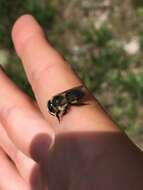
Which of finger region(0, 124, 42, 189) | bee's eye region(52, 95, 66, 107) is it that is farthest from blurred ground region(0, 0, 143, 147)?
bee's eye region(52, 95, 66, 107)

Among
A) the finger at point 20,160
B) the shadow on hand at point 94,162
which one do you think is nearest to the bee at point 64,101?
the shadow on hand at point 94,162

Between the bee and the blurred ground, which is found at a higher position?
the bee

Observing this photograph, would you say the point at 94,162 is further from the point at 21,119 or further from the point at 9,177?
the point at 9,177

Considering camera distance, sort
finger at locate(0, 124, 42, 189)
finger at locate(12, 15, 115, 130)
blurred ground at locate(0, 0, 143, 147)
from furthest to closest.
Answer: blurred ground at locate(0, 0, 143, 147) → finger at locate(0, 124, 42, 189) → finger at locate(12, 15, 115, 130)

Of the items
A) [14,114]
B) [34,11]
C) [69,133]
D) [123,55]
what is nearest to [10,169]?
[14,114]

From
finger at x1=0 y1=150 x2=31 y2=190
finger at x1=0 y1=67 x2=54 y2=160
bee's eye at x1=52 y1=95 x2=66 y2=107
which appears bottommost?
finger at x1=0 y1=150 x2=31 y2=190

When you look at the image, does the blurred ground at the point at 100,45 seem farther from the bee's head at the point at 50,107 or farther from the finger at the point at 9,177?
the bee's head at the point at 50,107

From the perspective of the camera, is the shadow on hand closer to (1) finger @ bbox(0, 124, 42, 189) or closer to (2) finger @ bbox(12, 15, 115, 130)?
(2) finger @ bbox(12, 15, 115, 130)
